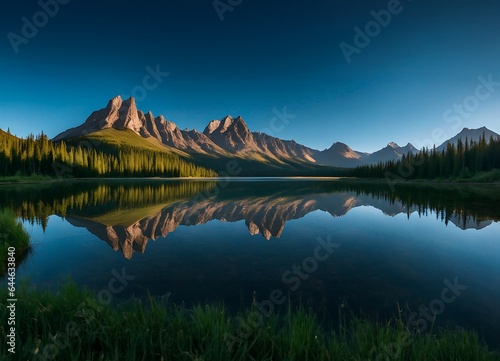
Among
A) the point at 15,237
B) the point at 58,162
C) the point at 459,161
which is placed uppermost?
the point at 58,162

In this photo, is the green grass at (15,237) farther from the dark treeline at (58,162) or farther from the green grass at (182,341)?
the dark treeline at (58,162)

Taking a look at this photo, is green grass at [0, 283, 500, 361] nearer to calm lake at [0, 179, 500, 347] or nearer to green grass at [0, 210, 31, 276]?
calm lake at [0, 179, 500, 347]

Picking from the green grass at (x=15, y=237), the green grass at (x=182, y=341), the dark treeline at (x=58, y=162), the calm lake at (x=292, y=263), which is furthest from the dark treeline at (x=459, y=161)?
the dark treeline at (x=58, y=162)

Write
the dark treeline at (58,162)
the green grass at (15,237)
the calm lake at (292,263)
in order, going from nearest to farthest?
the calm lake at (292,263) < the green grass at (15,237) < the dark treeline at (58,162)

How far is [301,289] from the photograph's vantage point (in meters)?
10.2

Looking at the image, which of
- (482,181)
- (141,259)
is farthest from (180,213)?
(482,181)

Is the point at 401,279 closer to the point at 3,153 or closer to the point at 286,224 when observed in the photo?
the point at 286,224

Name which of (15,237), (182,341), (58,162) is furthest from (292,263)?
(58,162)

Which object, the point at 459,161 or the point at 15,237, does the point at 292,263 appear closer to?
the point at 15,237

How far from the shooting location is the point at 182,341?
498 centimetres

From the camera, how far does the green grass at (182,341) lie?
4.62m

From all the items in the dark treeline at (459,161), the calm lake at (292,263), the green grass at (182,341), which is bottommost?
the calm lake at (292,263)

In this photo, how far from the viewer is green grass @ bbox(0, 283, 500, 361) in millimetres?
4625

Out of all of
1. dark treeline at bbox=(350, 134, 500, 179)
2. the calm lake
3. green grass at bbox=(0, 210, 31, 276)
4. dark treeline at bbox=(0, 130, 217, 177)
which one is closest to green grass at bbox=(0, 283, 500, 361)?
the calm lake
